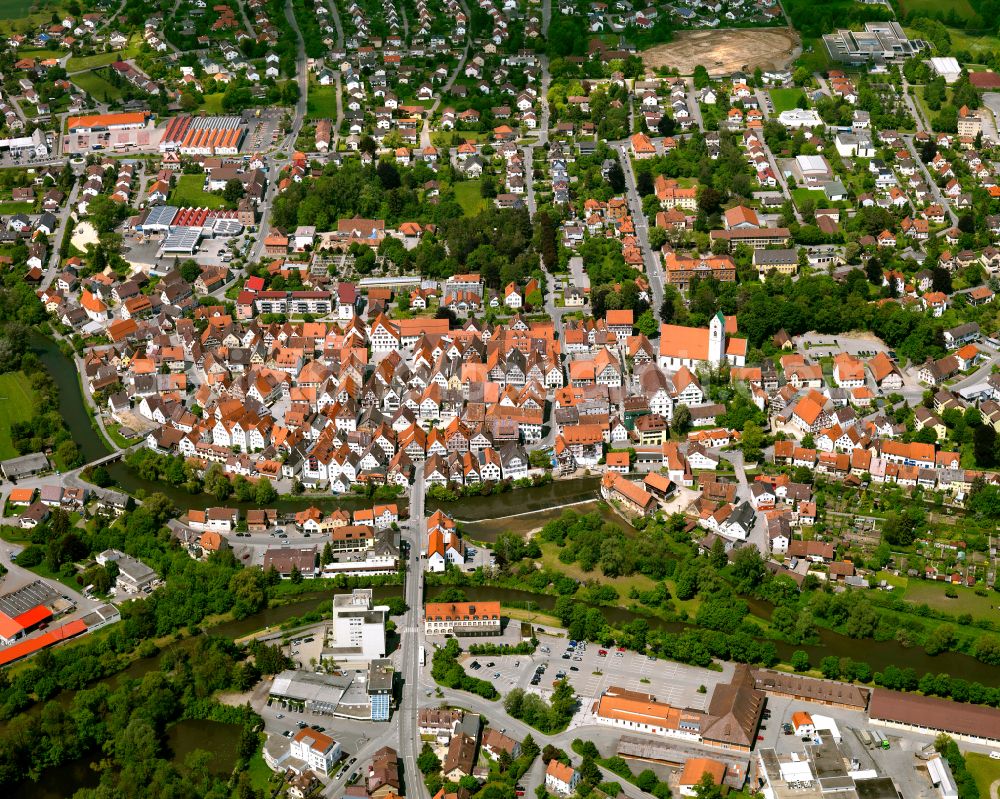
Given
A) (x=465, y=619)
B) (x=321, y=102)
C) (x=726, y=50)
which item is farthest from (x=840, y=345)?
(x=321, y=102)

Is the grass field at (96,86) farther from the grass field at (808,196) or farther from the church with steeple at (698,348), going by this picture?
the church with steeple at (698,348)

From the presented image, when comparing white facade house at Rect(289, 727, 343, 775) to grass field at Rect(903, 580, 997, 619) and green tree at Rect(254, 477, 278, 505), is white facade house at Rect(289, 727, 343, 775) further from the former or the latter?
grass field at Rect(903, 580, 997, 619)

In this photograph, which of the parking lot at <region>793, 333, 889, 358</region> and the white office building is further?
the parking lot at <region>793, 333, 889, 358</region>

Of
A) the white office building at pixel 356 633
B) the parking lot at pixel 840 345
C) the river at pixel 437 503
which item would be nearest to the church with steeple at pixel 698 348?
the parking lot at pixel 840 345

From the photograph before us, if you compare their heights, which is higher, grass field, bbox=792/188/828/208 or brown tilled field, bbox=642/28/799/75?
grass field, bbox=792/188/828/208

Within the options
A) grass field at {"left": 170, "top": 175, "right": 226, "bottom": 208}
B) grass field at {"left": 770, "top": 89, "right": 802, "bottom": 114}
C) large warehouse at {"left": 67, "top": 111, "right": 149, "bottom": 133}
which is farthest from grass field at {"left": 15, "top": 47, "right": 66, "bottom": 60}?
grass field at {"left": 770, "top": 89, "right": 802, "bottom": 114}

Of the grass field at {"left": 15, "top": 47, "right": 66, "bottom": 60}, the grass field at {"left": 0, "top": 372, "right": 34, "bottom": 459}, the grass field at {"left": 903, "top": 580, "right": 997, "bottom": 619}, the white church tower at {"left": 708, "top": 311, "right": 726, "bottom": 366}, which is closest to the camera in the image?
the grass field at {"left": 903, "top": 580, "right": 997, "bottom": 619}

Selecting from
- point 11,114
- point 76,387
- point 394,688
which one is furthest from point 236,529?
point 11,114
